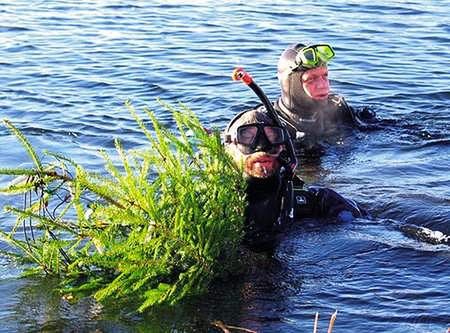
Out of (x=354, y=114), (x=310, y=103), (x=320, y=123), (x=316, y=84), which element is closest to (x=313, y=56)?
(x=316, y=84)

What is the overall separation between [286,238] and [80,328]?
1878 millimetres

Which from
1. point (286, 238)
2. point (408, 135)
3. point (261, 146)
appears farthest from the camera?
point (408, 135)

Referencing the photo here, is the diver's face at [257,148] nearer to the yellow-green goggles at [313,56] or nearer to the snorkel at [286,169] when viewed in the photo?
the snorkel at [286,169]

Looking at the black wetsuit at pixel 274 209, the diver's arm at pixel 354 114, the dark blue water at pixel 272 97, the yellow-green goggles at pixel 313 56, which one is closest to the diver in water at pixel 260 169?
the black wetsuit at pixel 274 209

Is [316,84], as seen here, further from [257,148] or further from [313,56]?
[257,148]

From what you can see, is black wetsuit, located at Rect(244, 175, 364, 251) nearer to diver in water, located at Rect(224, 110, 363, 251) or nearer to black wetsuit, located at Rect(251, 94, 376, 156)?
diver in water, located at Rect(224, 110, 363, 251)

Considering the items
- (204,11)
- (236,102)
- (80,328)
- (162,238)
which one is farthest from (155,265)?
(204,11)

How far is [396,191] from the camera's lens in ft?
26.0

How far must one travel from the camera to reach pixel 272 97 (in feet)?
38.1

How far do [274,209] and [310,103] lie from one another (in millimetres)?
3391

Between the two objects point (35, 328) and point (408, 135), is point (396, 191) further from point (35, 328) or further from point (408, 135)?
point (35, 328)

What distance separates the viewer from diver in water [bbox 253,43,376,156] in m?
9.45

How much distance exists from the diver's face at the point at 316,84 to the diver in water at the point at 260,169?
308 cm

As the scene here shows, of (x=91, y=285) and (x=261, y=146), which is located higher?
(x=261, y=146)
